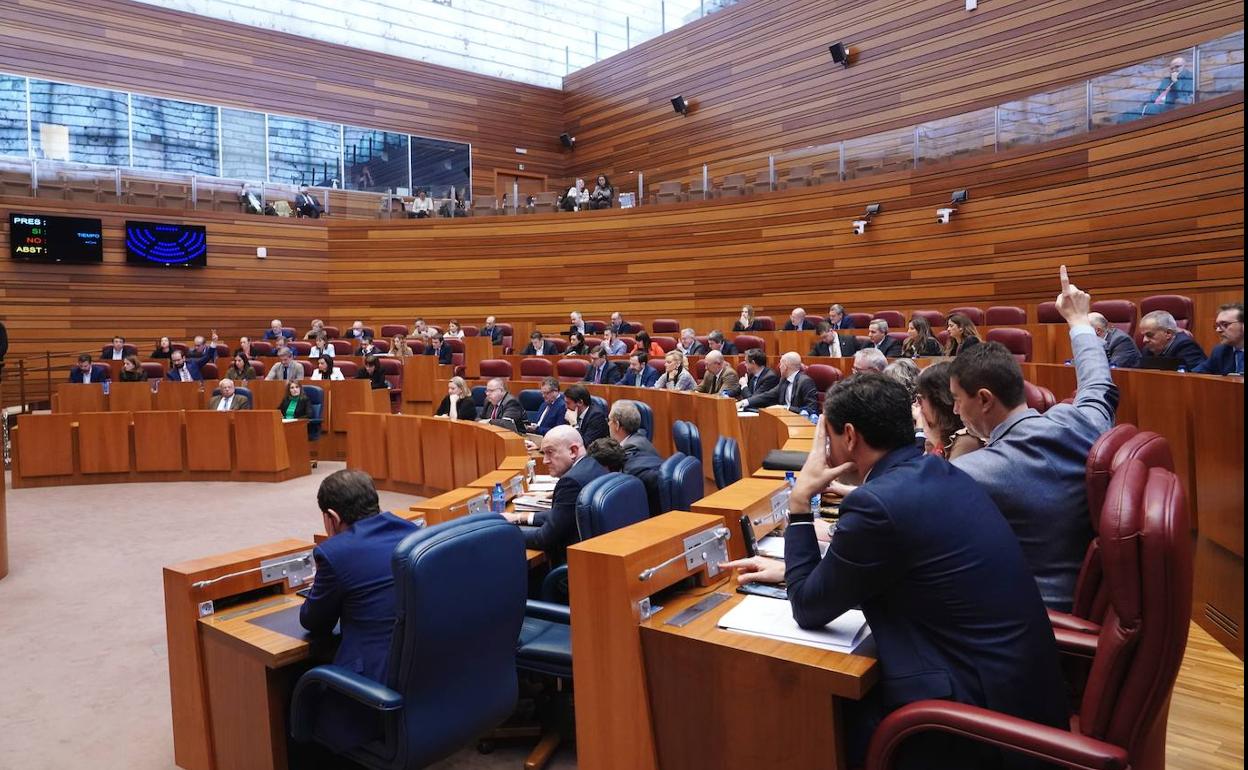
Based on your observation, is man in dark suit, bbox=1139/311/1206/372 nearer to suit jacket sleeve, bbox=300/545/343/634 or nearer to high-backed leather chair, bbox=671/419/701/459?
high-backed leather chair, bbox=671/419/701/459

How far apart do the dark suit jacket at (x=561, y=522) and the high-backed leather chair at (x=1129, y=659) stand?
1515 mm

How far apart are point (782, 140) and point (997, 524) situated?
35.8 ft

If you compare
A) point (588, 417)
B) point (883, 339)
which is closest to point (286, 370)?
point (588, 417)

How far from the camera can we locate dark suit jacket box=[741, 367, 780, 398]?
5945mm

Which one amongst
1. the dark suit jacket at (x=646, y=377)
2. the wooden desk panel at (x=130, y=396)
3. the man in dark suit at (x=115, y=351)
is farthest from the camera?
the man in dark suit at (x=115, y=351)

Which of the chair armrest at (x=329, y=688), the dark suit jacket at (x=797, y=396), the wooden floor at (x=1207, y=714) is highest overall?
the dark suit jacket at (x=797, y=396)

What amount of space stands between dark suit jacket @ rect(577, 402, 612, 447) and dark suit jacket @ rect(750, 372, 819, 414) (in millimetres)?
1191

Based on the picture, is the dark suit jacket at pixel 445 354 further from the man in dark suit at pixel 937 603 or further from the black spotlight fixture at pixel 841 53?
the man in dark suit at pixel 937 603

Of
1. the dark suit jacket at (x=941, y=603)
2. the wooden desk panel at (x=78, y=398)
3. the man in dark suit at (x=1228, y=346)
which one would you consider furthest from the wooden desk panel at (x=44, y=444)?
the man in dark suit at (x=1228, y=346)

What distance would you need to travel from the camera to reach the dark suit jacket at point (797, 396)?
5.43m

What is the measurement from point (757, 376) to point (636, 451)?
297 centimetres

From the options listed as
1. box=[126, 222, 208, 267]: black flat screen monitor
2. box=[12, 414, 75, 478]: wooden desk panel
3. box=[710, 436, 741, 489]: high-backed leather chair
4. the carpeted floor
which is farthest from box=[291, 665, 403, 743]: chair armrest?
box=[126, 222, 208, 267]: black flat screen monitor

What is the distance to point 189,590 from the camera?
220 cm

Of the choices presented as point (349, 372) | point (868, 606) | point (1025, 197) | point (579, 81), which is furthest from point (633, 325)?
point (868, 606)
